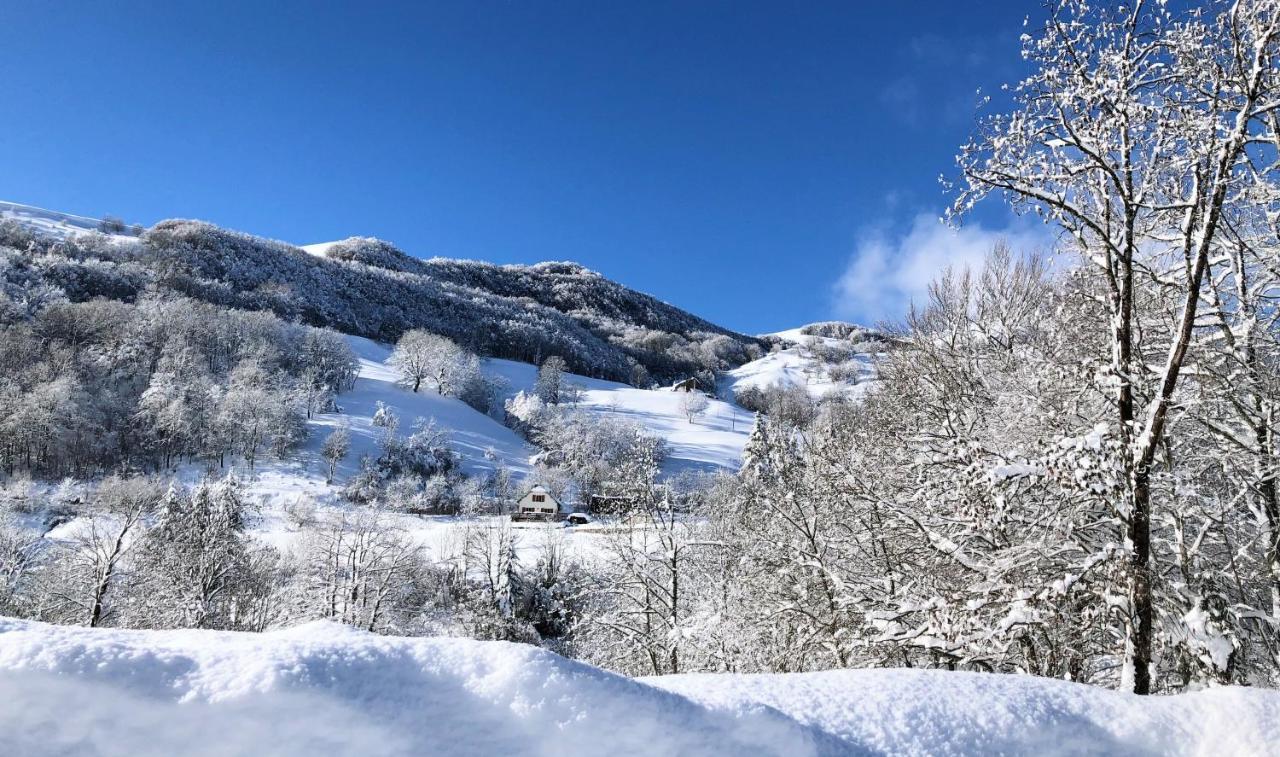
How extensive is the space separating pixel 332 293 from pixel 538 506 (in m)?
93.3

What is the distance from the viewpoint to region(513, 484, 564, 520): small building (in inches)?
2128

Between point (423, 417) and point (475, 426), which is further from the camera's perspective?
point (475, 426)

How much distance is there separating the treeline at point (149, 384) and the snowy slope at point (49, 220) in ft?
168

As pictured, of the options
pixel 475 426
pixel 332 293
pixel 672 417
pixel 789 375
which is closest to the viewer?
pixel 475 426

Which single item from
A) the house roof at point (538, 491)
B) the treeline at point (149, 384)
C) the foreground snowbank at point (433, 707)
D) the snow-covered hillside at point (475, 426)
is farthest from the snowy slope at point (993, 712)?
the treeline at point (149, 384)

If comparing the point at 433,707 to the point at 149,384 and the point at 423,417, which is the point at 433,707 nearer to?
the point at 423,417

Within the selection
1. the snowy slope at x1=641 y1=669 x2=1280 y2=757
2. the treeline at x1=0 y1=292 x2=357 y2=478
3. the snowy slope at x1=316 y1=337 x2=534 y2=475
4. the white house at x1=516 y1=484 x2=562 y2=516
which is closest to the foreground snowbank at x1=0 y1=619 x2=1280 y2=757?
the snowy slope at x1=641 y1=669 x2=1280 y2=757

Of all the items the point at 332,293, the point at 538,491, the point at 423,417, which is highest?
the point at 332,293

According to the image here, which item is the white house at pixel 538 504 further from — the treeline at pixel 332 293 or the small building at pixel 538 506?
the treeline at pixel 332 293

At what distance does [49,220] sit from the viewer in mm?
139250

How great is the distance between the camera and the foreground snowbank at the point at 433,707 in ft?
7.38

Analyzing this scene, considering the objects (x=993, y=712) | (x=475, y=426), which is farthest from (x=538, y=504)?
(x=993, y=712)

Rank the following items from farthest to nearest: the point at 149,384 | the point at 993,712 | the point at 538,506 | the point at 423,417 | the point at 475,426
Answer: the point at 475,426 < the point at 423,417 < the point at 149,384 < the point at 538,506 < the point at 993,712

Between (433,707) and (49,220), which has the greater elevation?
(49,220)
